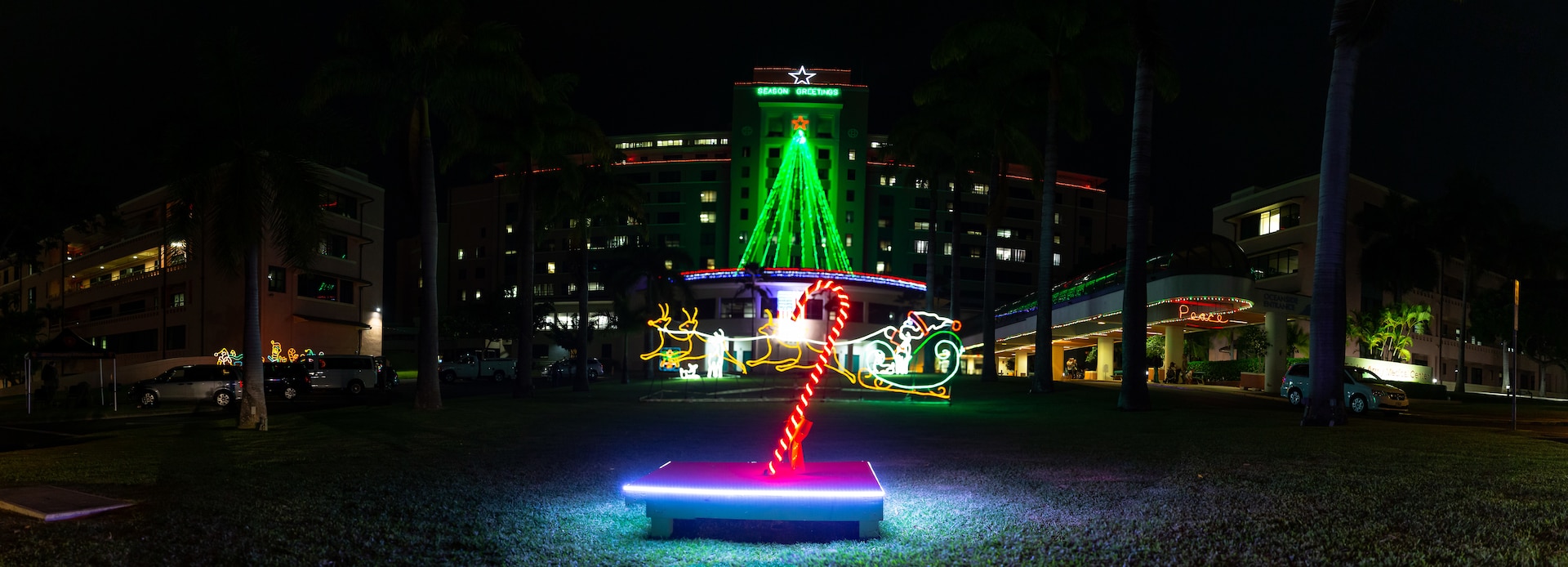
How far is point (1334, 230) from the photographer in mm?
18312

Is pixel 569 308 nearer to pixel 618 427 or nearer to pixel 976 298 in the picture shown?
pixel 976 298

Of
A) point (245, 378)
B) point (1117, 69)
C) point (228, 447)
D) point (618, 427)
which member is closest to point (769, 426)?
point (618, 427)

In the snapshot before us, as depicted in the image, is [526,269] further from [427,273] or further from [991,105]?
[991,105]

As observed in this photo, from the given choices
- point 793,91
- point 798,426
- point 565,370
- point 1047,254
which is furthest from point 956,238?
point 793,91

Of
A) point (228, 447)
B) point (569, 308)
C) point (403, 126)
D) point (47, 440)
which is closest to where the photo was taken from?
point (228, 447)

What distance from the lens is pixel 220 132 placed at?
18.6 metres

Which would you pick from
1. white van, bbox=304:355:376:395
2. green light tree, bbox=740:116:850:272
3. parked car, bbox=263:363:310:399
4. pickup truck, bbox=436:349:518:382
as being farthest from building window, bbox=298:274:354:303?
green light tree, bbox=740:116:850:272

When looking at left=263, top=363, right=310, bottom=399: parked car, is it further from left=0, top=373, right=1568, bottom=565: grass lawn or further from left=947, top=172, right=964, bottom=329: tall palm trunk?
left=947, top=172, right=964, bottom=329: tall palm trunk

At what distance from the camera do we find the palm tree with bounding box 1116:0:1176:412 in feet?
76.7

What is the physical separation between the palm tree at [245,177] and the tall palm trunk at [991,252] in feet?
78.1

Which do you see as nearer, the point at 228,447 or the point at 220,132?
the point at 228,447

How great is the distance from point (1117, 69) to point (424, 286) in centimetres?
2364

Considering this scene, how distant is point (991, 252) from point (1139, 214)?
17.6 m

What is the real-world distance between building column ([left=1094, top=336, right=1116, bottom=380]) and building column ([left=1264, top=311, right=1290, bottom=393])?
1891 cm
